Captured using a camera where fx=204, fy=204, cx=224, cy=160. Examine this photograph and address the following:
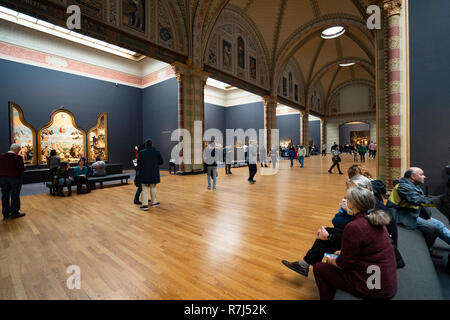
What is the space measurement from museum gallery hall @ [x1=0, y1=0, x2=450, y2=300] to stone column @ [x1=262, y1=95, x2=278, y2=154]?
1.57 meters

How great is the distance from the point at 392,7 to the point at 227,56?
9591mm

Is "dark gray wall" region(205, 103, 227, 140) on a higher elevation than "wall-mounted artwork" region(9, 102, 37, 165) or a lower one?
higher

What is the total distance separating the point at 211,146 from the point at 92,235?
4.34 m

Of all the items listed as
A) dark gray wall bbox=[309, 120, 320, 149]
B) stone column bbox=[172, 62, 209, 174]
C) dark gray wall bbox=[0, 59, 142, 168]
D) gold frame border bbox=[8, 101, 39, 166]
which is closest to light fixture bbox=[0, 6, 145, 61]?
dark gray wall bbox=[0, 59, 142, 168]

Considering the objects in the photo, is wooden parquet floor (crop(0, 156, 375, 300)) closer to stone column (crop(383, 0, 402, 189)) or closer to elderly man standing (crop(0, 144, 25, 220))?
elderly man standing (crop(0, 144, 25, 220))

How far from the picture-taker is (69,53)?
11.8 m

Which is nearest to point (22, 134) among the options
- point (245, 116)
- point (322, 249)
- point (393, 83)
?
point (322, 249)

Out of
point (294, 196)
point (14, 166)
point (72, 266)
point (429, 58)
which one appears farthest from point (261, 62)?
point (72, 266)

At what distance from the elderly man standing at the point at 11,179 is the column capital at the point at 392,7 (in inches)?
389

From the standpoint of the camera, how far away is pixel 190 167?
11.5 metres

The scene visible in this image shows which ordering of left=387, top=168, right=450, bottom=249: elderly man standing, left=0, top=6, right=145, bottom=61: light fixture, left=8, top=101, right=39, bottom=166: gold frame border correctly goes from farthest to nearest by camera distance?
left=8, top=101, right=39, bottom=166: gold frame border
left=0, top=6, right=145, bottom=61: light fixture
left=387, top=168, right=450, bottom=249: elderly man standing

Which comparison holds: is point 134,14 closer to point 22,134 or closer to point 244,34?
point 22,134

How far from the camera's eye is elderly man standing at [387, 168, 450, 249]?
285 centimetres

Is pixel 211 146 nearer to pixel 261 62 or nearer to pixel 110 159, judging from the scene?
pixel 110 159
